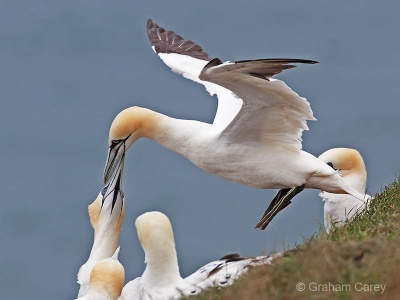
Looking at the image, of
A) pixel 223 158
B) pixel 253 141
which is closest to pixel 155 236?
pixel 223 158

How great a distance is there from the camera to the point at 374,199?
10.8 metres

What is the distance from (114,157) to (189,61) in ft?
7.69

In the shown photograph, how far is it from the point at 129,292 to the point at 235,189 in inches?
1921

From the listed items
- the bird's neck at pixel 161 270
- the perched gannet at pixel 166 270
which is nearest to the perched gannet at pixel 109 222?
the perched gannet at pixel 166 270

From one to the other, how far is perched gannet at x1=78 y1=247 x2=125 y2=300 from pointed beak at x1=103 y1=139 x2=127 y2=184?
1.72m

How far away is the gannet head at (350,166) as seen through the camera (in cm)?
1391

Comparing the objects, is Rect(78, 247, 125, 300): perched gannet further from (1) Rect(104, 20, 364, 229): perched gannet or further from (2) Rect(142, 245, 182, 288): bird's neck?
(1) Rect(104, 20, 364, 229): perched gannet

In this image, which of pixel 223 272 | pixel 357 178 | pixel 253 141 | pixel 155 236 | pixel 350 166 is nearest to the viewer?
pixel 223 272

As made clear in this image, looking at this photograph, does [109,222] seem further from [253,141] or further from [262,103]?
[262,103]

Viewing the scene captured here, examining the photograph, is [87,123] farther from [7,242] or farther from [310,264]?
[310,264]

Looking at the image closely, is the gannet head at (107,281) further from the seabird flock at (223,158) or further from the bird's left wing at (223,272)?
the bird's left wing at (223,272)

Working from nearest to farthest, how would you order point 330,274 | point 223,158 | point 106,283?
point 330,274 → point 106,283 → point 223,158

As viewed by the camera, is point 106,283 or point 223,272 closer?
point 223,272

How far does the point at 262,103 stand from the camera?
11.1m
